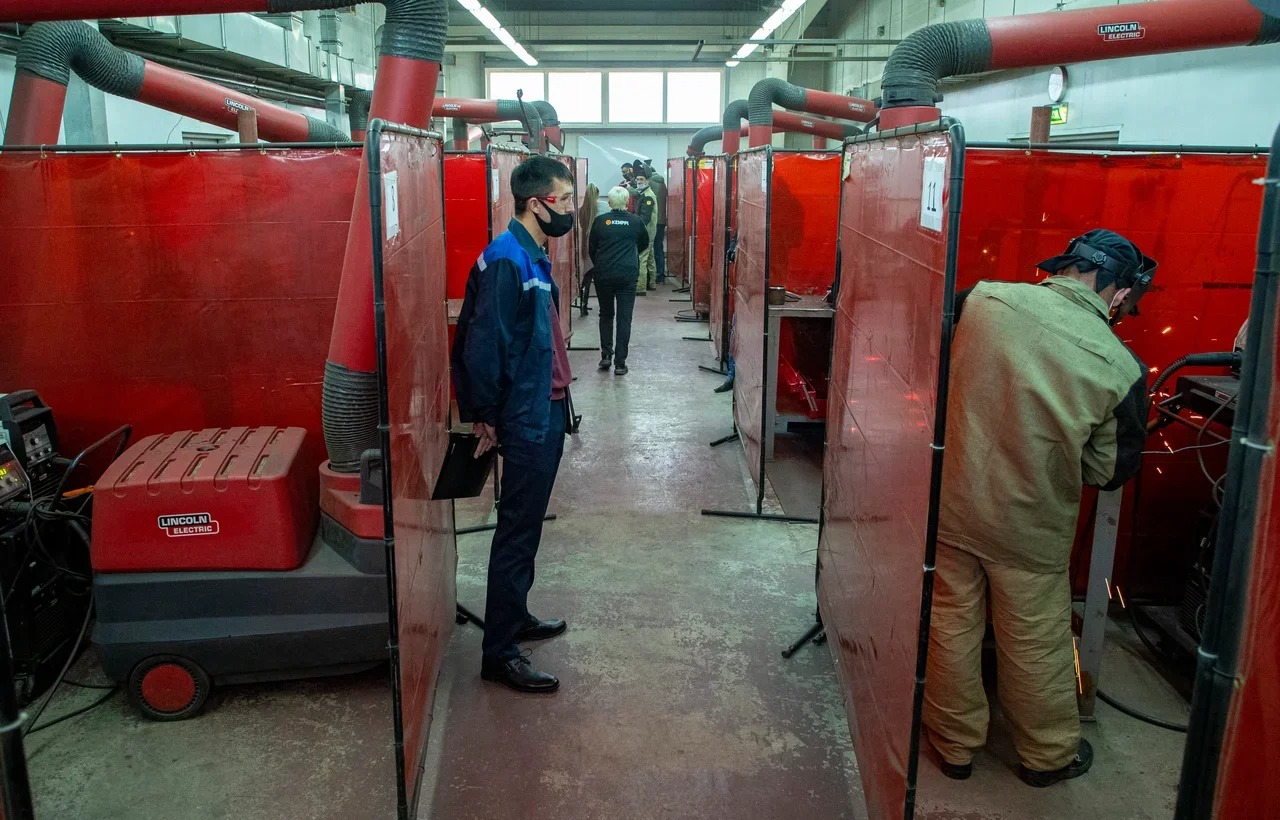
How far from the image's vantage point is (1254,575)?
1466 millimetres

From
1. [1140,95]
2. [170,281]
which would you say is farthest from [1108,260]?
[1140,95]

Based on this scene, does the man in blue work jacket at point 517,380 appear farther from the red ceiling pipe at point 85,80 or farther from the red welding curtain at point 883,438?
the red ceiling pipe at point 85,80

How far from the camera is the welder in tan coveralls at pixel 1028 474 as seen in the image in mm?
2775

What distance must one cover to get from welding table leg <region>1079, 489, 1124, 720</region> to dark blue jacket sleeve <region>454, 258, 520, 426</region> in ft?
7.09

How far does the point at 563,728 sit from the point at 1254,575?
2.45 meters

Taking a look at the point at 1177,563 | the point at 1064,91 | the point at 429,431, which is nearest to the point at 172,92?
the point at 429,431

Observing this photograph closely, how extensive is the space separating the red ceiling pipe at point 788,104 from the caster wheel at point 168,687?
26.1 feet

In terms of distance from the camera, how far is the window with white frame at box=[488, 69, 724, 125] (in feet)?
70.8

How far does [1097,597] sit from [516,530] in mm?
2132

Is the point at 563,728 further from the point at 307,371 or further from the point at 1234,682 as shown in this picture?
the point at 1234,682

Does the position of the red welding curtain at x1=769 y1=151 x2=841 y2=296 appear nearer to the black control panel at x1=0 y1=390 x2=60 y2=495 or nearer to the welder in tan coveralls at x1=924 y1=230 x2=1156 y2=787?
the welder in tan coveralls at x1=924 y1=230 x2=1156 y2=787

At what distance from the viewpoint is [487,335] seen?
127 inches

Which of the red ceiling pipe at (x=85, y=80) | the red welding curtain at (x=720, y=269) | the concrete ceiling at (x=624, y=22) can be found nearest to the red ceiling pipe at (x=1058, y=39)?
the red welding curtain at (x=720, y=269)

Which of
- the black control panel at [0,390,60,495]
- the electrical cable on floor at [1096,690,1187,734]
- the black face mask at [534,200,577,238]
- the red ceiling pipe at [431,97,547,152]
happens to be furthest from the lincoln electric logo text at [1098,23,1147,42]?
the red ceiling pipe at [431,97,547,152]
